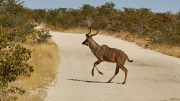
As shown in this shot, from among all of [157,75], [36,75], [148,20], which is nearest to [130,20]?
[148,20]

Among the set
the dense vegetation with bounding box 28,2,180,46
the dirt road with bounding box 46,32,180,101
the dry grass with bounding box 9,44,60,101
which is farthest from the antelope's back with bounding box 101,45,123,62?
the dense vegetation with bounding box 28,2,180,46

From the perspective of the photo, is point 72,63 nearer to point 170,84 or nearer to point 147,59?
point 147,59

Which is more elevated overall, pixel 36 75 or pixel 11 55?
pixel 11 55

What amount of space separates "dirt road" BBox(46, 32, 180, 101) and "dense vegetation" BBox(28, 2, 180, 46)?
11659 millimetres

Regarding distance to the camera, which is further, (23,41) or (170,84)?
(23,41)

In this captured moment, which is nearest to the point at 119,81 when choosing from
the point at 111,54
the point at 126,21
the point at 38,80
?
the point at 111,54

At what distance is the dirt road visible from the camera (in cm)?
1670

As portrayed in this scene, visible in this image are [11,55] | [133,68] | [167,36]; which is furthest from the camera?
[167,36]

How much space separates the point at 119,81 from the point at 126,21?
1617 inches

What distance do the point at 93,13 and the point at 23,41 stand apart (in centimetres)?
4722

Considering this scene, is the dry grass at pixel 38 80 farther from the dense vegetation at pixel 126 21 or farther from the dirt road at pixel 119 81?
the dense vegetation at pixel 126 21

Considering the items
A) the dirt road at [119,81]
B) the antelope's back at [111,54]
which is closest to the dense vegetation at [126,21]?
the dirt road at [119,81]

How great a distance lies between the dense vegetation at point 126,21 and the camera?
46062 millimetres

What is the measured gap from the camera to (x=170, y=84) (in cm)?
2058
